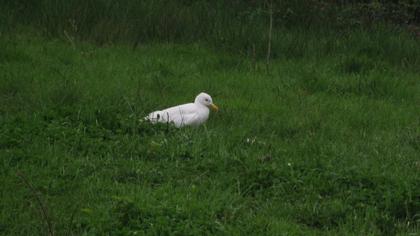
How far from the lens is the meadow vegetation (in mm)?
5211

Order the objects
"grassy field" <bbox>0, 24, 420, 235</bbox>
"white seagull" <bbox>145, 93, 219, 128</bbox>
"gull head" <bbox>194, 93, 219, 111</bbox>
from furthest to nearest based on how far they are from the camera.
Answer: "gull head" <bbox>194, 93, 219, 111</bbox> < "white seagull" <bbox>145, 93, 219, 128</bbox> < "grassy field" <bbox>0, 24, 420, 235</bbox>

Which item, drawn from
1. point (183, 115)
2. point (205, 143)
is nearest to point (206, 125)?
point (183, 115)

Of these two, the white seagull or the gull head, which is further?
the gull head

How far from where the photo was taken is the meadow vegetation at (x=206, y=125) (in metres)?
5.21

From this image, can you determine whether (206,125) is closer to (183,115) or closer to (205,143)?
(183,115)

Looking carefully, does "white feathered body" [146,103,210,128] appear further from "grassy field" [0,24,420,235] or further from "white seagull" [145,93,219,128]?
"grassy field" [0,24,420,235]

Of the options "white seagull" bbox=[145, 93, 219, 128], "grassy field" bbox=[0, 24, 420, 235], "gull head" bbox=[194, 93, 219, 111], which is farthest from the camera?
"gull head" bbox=[194, 93, 219, 111]

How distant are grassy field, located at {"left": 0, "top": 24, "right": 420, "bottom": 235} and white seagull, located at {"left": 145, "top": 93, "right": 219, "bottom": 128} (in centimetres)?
14

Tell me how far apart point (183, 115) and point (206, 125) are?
28 cm

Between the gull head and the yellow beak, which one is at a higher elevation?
the gull head

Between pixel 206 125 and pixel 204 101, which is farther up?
pixel 204 101

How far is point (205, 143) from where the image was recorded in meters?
6.52

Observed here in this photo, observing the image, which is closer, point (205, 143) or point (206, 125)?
point (205, 143)

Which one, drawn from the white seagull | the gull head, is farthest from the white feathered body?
the gull head
